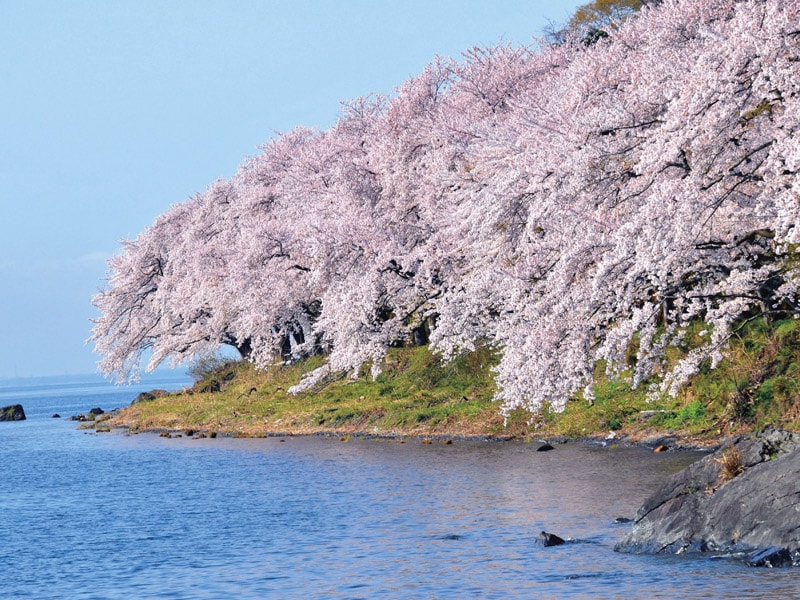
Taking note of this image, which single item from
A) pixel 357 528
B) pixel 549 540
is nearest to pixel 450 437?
pixel 357 528

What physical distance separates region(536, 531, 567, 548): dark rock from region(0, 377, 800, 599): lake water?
15cm

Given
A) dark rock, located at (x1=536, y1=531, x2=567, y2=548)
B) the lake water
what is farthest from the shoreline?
dark rock, located at (x1=536, y1=531, x2=567, y2=548)

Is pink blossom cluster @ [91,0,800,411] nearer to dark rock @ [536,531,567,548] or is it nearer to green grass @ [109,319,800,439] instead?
green grass @ [109,319,800,439]

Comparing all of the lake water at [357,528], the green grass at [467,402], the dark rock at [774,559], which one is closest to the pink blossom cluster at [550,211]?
the green grass at [467,402]

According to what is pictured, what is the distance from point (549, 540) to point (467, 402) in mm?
19642

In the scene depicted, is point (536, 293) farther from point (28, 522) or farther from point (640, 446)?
point (28, 522)

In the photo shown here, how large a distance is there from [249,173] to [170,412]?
1463cm

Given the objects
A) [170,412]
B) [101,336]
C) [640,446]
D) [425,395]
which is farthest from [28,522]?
[101,336]

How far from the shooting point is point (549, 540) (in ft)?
54.1

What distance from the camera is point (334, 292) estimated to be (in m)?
40.8

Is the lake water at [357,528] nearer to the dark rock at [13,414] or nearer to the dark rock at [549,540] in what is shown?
the dark rock at [549,540]

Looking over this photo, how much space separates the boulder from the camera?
46.4 ft

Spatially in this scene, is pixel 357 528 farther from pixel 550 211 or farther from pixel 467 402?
pixel 467 402

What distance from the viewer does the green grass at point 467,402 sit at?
25.8m
